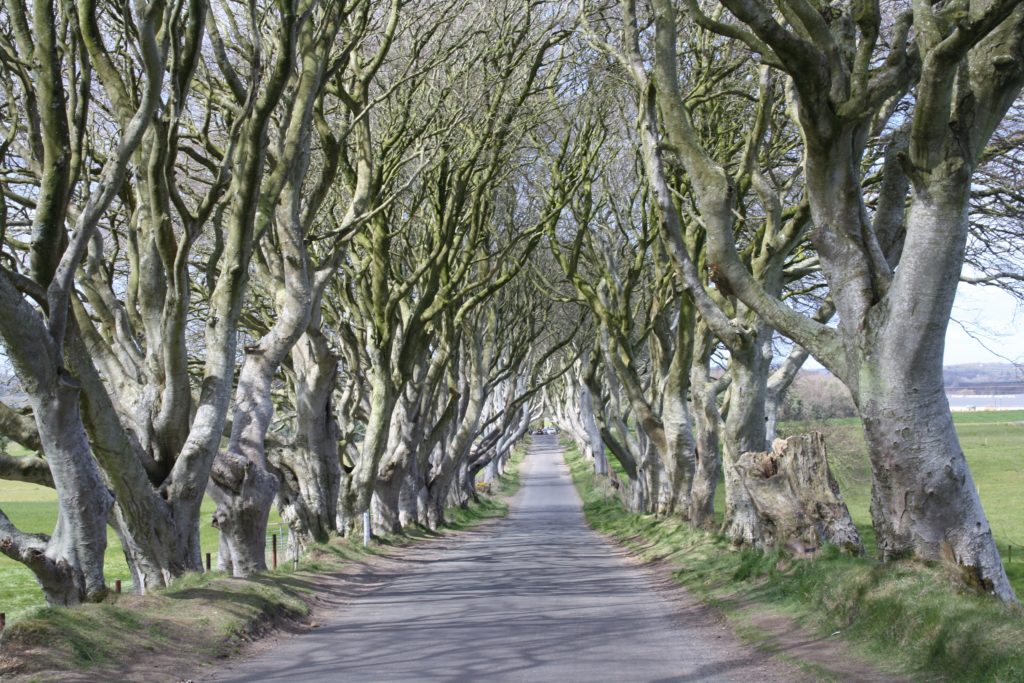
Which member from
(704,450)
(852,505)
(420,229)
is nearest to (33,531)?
(420,229)

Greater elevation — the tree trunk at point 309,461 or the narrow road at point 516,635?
the tree trunk at point 309,461

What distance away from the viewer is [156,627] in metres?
9.39

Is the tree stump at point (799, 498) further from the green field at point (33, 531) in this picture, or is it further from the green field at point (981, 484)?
the green field at point (33, 531)

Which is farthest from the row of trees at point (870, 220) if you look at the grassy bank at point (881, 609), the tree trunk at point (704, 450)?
the tree trunk at point (704, 450)

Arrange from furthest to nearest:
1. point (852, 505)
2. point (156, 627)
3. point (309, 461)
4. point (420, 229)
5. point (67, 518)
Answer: point (852, 505) → point (420, 229) → point (309, 461) → point (67, 518) → point (156, 627)

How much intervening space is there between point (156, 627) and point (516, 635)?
3144mm

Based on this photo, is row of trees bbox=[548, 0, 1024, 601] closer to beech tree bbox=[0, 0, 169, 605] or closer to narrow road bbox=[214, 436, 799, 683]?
narrow road bbox=[214, 436, 799, 683]

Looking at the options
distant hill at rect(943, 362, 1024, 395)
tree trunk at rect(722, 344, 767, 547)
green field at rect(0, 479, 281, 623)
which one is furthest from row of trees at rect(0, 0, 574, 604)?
distant hill at rect(943, 362, 1024, 395)

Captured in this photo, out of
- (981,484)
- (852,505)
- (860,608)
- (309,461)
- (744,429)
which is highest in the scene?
(309,461)

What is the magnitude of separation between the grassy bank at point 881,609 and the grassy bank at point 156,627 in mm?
4598

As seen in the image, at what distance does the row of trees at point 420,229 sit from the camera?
8945mm

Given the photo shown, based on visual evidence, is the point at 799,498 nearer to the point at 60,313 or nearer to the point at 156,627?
the point at 156,627

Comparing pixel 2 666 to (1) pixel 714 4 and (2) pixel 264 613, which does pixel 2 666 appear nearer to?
(2) pixel 264 613

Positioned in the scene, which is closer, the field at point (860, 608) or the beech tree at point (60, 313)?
the field at point (860, 608)
